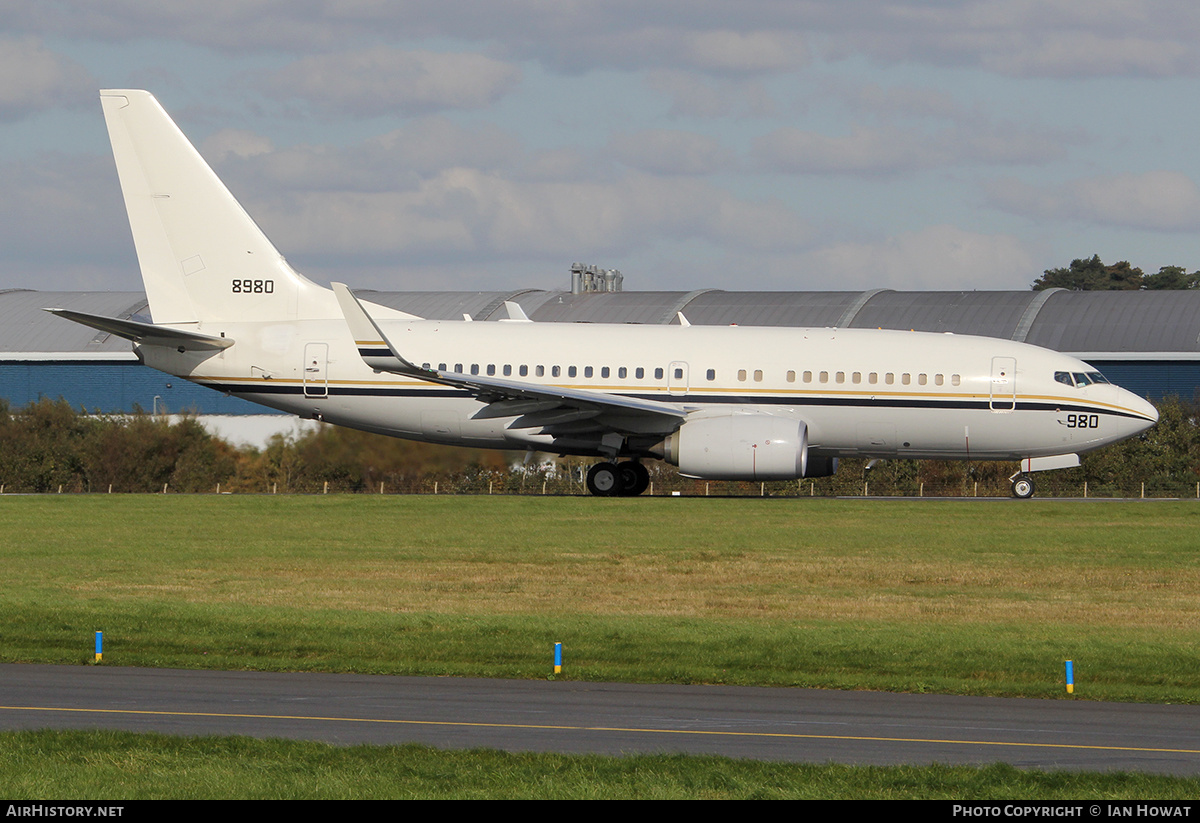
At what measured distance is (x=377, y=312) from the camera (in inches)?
1523

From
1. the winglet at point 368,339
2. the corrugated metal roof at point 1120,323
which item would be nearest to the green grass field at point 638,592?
the winglet at point 368,339

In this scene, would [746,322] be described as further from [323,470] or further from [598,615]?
[598,615]

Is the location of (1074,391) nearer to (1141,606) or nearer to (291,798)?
(1141,606)

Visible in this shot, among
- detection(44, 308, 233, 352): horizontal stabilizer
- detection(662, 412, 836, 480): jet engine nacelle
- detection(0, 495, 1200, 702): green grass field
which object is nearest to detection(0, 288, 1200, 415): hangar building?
detection(44, 308, 233, 352): horizontal stabilizer

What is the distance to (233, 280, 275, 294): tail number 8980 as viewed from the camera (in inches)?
1447

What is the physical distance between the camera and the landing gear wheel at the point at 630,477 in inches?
1410

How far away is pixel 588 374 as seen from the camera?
1382 inches

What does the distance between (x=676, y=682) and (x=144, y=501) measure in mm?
23016

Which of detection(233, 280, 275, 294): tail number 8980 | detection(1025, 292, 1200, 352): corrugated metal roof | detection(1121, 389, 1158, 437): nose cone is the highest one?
detection(1025, 292, 1200, 352): corrugated metal roof

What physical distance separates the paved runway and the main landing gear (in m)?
20.8

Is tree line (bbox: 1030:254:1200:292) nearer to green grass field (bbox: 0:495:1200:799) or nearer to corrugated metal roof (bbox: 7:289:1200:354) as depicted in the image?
corrugated metal roof (bbox: 7:289:1200:354)

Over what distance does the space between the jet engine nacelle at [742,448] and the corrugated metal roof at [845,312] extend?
2944cm

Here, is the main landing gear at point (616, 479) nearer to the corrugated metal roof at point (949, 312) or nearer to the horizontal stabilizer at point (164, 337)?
the horizontal stabilizer at point (164, 337)

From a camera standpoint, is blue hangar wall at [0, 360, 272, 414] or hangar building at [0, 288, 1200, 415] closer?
hangar building at [0, 288, 1200, 415]
